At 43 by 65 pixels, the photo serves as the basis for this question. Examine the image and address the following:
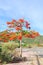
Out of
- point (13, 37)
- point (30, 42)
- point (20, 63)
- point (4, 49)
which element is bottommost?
point (20, 63)

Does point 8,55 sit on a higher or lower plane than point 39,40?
lower

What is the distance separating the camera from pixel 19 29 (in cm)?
1573

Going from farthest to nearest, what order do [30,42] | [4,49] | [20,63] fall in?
[30,42] → [4,49] → [20,63]

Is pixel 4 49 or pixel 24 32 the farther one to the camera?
pixel 24 32

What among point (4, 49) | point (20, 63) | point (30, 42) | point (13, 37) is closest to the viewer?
point (20, 63)

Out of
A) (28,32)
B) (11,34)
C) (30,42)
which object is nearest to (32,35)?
(28,32)

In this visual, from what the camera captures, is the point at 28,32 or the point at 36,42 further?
the point at 36,42

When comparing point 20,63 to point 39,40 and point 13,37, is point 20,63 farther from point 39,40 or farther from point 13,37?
point 39,40

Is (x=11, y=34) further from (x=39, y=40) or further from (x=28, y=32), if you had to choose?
(x=39, y=40)

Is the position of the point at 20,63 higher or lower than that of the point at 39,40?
lower

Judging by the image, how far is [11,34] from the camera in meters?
16.0

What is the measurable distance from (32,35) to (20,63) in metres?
3.11

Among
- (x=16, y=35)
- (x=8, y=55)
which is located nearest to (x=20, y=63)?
(x=8, y=55)

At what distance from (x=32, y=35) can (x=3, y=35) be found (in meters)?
1.98
